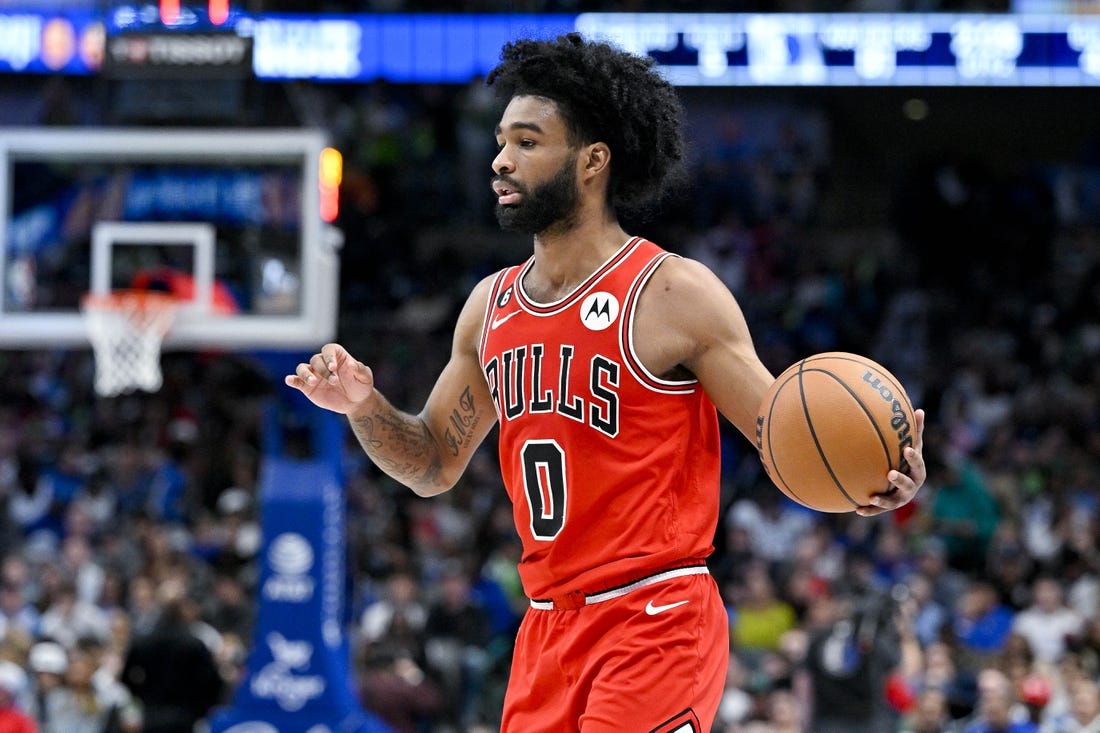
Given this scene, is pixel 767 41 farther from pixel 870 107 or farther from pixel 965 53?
pixel 870 107

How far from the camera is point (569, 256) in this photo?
4152 millimetres

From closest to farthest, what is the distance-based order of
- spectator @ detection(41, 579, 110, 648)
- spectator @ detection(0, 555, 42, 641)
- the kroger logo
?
1. the kroger logo
2. spectator @ detection(41, 579, 110, 648)
3. spectator @ detection(0, 555, 42, 641)

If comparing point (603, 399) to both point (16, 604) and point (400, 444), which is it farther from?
point (16, 604)

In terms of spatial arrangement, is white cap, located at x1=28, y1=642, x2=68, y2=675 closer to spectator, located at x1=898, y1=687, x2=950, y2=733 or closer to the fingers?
spectator, located at x1=898, y1=687, x2=950, y2=733

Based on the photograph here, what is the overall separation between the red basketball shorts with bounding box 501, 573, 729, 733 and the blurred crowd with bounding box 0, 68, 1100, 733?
5750 mm

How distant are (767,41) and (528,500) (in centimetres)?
964

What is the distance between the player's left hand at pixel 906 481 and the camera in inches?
144

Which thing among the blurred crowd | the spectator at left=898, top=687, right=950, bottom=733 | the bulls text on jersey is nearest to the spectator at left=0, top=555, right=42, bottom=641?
the blurred crowd

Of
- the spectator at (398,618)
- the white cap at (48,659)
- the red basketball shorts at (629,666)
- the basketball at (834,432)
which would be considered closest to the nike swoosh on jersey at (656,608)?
the red basketball shorts at (629,666)

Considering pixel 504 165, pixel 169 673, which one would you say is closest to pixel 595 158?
pixel 504 165

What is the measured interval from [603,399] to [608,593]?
48 cm

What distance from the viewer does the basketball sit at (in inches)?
145

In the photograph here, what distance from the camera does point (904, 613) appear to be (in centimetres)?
1019

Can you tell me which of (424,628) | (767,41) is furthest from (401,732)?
(767,41)
